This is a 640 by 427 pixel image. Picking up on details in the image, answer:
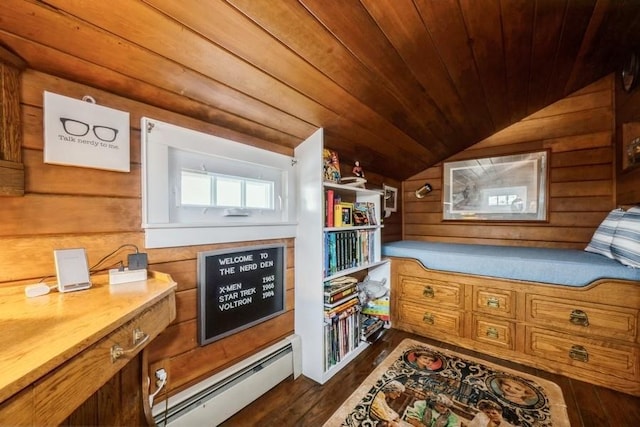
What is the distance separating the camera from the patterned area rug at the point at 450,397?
1319 millimetres

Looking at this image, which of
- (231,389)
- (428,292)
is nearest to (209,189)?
(231,389)

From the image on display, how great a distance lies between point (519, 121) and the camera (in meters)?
2.42

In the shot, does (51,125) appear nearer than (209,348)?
Yes

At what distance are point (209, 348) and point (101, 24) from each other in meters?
1.40

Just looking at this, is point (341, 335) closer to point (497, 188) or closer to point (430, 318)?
point (430, 318)

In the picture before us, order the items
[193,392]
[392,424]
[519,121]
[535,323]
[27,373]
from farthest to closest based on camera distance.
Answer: [519,121], [535,323], [392,424], [193,392], [27,373]

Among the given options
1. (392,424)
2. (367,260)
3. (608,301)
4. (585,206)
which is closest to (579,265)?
(608,301)

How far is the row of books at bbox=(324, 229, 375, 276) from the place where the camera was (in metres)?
1.74

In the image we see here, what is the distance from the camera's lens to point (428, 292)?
2215 millimetres

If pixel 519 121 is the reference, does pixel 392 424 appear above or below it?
below

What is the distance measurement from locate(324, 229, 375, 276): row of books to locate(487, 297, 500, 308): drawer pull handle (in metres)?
0.95

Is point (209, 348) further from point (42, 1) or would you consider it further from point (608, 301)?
point (608, 301)

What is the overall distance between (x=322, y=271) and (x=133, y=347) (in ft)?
3.48

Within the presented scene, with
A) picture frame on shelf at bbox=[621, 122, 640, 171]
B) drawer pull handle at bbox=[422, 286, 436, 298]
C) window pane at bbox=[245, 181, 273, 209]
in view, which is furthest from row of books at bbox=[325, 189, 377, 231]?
picture frame on shelf at bbox=[621, 122, 640, 171]
